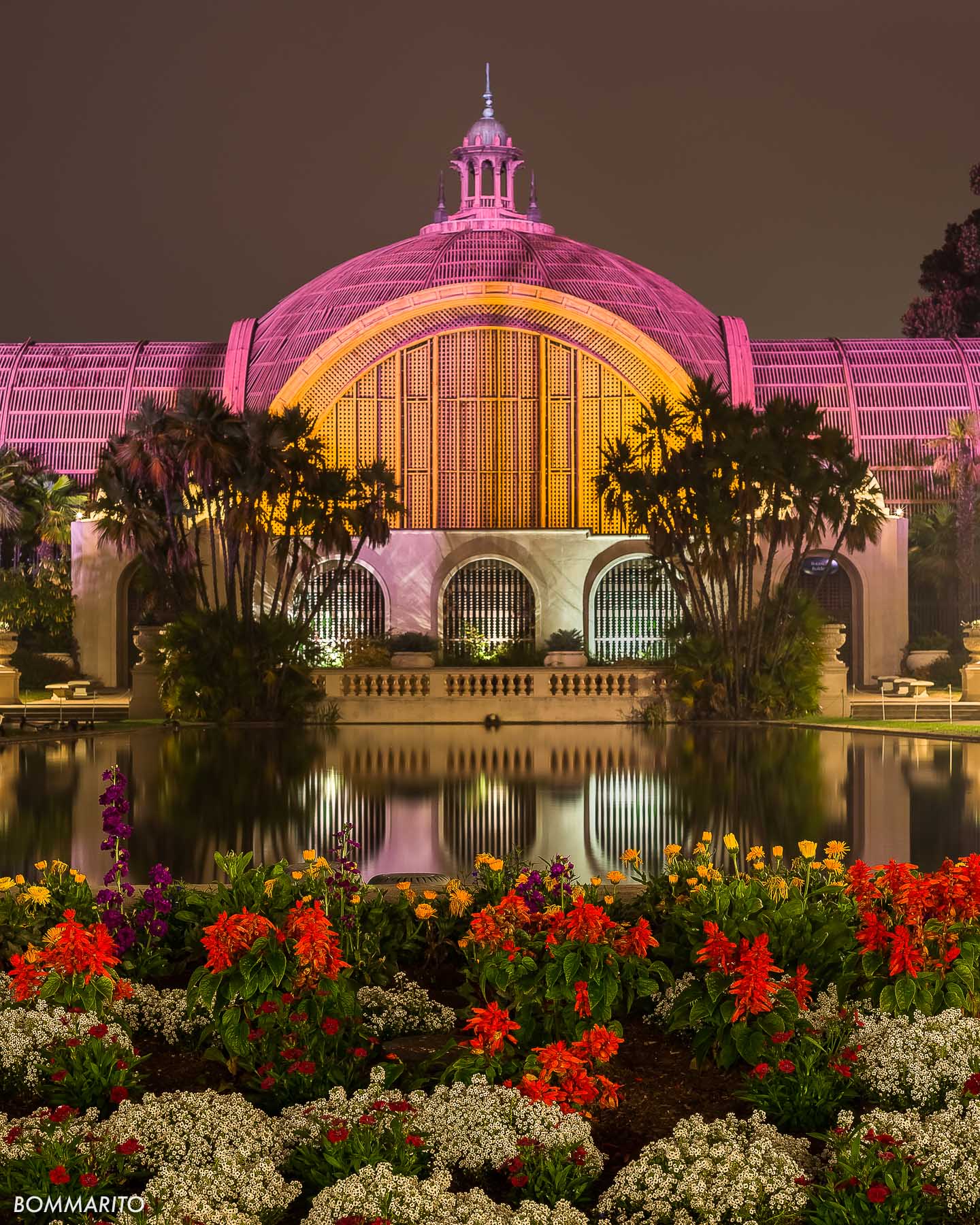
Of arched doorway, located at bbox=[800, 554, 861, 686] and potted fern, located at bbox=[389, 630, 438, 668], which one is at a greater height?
arched doorway, located at bbox=[800, 554, 861, 686]

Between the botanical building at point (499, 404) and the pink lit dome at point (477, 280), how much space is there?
0.08m

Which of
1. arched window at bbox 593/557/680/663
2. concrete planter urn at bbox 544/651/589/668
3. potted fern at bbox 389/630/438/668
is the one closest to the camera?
potted fern at bbox 389/630/438/668

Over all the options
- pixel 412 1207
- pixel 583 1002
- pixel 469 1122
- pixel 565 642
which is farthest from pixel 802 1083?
pixel 565 642

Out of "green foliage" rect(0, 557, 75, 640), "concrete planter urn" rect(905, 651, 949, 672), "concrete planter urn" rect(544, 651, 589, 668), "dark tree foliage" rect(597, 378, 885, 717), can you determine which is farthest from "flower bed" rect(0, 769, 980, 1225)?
"concrete planter urn" rect(905, 651, 949, 672)

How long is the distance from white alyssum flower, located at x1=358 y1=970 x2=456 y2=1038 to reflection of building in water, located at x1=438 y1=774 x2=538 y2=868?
4.36 metres

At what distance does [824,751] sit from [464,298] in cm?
2697

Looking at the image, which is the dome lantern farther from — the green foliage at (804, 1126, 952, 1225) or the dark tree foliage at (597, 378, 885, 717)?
the green foliage at (804, 1126, 952, 1225)

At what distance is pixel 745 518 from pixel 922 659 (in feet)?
54.6

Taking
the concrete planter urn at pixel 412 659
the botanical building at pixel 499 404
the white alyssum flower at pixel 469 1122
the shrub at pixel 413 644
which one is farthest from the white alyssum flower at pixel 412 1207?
the botanical building at pixel 499 404

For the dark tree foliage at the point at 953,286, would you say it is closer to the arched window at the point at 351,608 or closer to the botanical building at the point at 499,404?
the botanical building at the point at 499,404

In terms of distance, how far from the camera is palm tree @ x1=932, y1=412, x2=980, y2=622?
50531 mm

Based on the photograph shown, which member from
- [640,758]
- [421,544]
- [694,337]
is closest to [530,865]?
[640,758]

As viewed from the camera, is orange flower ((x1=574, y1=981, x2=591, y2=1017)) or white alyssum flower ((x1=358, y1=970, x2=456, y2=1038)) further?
white alyssum flower ((x1=358, y1=970, x2=456, y2=1038))

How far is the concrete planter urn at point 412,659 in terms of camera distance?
1576 inches
